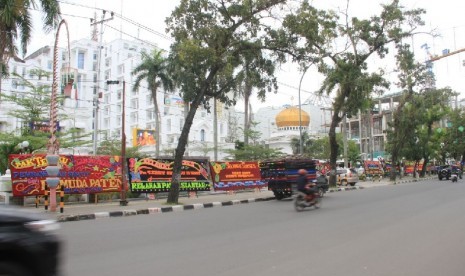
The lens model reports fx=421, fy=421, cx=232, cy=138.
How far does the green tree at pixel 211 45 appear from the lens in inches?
756

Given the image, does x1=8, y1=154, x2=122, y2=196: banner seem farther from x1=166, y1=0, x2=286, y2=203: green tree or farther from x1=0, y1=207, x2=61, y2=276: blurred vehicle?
x1=0, y1=207, x2=61, y2=276: blurred vehicle

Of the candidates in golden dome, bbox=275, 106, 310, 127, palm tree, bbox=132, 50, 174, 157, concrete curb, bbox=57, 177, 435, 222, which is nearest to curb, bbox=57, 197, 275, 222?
concrete curb, bbox=57, 177, 435, 222

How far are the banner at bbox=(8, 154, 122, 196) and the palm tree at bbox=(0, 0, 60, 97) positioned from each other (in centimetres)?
669

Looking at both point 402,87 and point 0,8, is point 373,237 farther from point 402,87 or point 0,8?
point 402,87

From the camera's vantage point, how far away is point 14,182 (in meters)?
16.5

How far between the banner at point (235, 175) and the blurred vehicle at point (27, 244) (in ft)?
70.2

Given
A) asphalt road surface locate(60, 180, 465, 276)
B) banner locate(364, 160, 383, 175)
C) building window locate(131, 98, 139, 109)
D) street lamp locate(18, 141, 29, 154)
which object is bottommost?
asphalt road surface locate(60, 180, 465, 276)

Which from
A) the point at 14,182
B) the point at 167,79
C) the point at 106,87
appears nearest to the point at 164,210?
the point at 14,182

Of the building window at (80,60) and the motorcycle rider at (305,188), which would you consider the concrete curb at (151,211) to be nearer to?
the motorcycle rider at (305,188)

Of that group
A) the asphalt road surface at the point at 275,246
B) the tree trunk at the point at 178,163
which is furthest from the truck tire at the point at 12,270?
the tree trunk at the point at 178,163

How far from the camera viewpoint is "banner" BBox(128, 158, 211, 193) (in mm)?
20812

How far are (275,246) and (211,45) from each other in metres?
13.3

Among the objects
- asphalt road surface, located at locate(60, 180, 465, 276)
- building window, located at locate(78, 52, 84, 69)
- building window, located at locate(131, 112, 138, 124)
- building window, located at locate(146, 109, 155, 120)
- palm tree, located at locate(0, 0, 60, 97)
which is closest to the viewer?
asphalt road surface, located at locate(60, 180, 465, 276)

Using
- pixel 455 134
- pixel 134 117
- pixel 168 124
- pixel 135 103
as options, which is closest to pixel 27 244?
pixel 455 134
